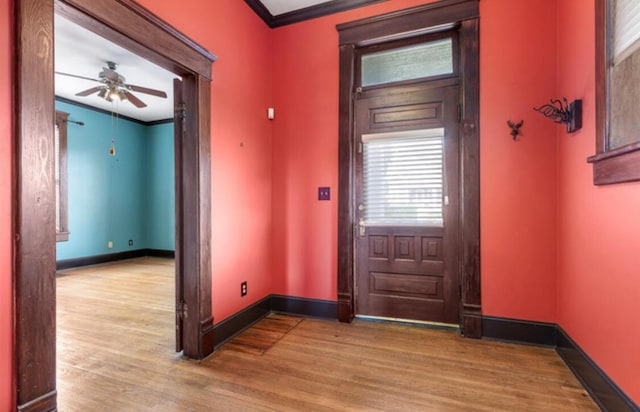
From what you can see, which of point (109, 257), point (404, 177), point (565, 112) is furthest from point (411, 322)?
point (109, 257)

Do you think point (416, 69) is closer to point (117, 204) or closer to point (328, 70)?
point (328, 70)

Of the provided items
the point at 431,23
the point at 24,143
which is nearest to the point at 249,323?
the point at 24,143

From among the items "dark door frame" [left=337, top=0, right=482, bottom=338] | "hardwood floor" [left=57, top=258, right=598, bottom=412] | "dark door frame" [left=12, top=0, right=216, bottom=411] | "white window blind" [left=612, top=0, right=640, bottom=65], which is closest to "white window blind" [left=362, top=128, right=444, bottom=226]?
"dark door frame" [left=337, top=0, right=482, bottom=338]

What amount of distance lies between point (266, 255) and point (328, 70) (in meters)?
2.00

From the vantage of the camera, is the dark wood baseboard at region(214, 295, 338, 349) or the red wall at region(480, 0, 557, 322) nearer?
the red wall at region(480, 0, 557, 322)

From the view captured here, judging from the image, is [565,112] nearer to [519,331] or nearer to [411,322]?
[519,331]

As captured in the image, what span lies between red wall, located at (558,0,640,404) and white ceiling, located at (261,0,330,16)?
211 cm

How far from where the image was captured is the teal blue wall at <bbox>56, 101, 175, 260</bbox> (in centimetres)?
541

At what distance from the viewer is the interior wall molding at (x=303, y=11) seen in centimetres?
291

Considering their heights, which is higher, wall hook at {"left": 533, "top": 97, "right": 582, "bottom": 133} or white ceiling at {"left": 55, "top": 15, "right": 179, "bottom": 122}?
white ceiling at {"left": 55, "top": 15, "right": 179, "bottom": 122}

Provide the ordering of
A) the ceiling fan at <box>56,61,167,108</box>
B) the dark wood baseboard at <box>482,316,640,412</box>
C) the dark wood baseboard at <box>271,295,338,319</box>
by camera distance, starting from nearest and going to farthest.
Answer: the dark wood baseboard at <box>482,316,640,412</box>
the dark wood baseboard at <box>271,295,338,319</box>
the ceiling fan at <box>56,61,167,108</box>

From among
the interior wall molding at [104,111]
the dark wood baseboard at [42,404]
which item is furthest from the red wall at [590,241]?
the interior wall molding at [104,111]

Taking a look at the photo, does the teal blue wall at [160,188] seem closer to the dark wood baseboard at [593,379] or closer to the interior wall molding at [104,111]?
the interior wall molding at [104,111]

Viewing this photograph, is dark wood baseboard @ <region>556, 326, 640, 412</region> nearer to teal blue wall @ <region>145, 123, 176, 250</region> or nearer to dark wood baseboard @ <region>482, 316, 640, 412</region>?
dark wood baseboard @ <region>482, 316, 640, 412</region>
